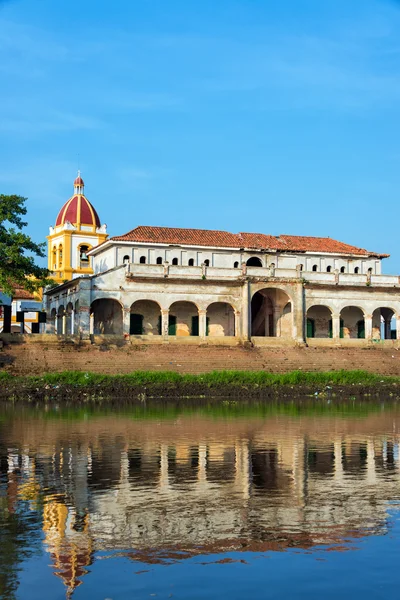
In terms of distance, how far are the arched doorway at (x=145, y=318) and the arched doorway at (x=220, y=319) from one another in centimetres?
388

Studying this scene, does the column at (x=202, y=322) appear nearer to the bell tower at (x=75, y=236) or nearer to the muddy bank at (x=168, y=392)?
the muddy bank at (x=168, y=392)

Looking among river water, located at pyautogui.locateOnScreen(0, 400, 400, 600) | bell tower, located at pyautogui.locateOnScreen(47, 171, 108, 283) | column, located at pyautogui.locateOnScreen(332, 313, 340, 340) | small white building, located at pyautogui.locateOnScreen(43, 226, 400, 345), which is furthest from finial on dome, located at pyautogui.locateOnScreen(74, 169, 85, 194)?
river water, located at pyautogui.locateOnScreen(0, 400, 400, 600)

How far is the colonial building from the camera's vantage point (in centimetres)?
5056

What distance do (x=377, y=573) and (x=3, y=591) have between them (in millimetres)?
4281

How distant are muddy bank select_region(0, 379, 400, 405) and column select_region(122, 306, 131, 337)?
8578mm

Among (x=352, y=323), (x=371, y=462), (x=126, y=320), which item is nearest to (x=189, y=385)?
(x=126, y=320)

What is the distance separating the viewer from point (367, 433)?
2384cm

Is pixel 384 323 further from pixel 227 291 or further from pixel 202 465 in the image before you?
pixel 202 465

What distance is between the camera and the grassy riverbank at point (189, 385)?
38500 millimetres

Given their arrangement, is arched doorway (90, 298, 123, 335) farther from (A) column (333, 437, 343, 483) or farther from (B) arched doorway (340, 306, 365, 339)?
(A) column (333, 437, 343, 483)

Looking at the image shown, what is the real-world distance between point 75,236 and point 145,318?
1982 cm

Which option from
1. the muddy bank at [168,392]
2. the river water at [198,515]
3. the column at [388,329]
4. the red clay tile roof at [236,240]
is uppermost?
the red clay tile roof at [236,240]

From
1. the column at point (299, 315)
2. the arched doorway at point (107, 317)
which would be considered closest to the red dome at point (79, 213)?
the arched doorway at point (107, 317)

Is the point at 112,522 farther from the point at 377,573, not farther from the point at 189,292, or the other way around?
the point at 189,292
